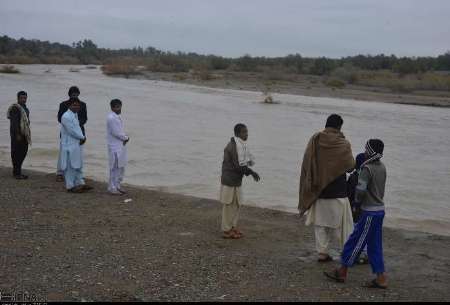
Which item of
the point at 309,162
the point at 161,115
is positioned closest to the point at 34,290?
the point at 309,162

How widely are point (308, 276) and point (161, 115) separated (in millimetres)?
19769

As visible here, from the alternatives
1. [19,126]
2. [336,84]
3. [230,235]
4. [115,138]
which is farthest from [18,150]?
[336,84]

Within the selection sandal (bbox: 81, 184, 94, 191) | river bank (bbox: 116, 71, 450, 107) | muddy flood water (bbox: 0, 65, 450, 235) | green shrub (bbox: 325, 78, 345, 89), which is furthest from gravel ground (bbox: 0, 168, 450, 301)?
green shrub (bbox: 325, 78, 345, 89)

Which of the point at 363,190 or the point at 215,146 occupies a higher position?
the point at 363,190

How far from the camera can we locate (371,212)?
17.7 ft

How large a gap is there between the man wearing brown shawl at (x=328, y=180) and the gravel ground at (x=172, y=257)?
1.62 feet

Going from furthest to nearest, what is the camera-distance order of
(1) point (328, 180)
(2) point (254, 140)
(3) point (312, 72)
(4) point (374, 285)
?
(3) point (312, 72), (2) point (254, 140), (1) point (328, 180), (4) point (374, 285)

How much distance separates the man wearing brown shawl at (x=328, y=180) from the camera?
19.2 feet

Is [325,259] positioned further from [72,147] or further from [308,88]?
[308,88]

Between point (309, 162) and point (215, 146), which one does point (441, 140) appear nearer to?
point (215, 146)

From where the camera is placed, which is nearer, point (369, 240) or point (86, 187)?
point (369, 240)

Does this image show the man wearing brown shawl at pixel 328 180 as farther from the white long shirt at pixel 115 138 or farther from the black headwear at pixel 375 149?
the white long shirt at pixel 115 138

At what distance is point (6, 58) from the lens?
7256cm

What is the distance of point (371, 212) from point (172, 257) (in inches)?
81.5
